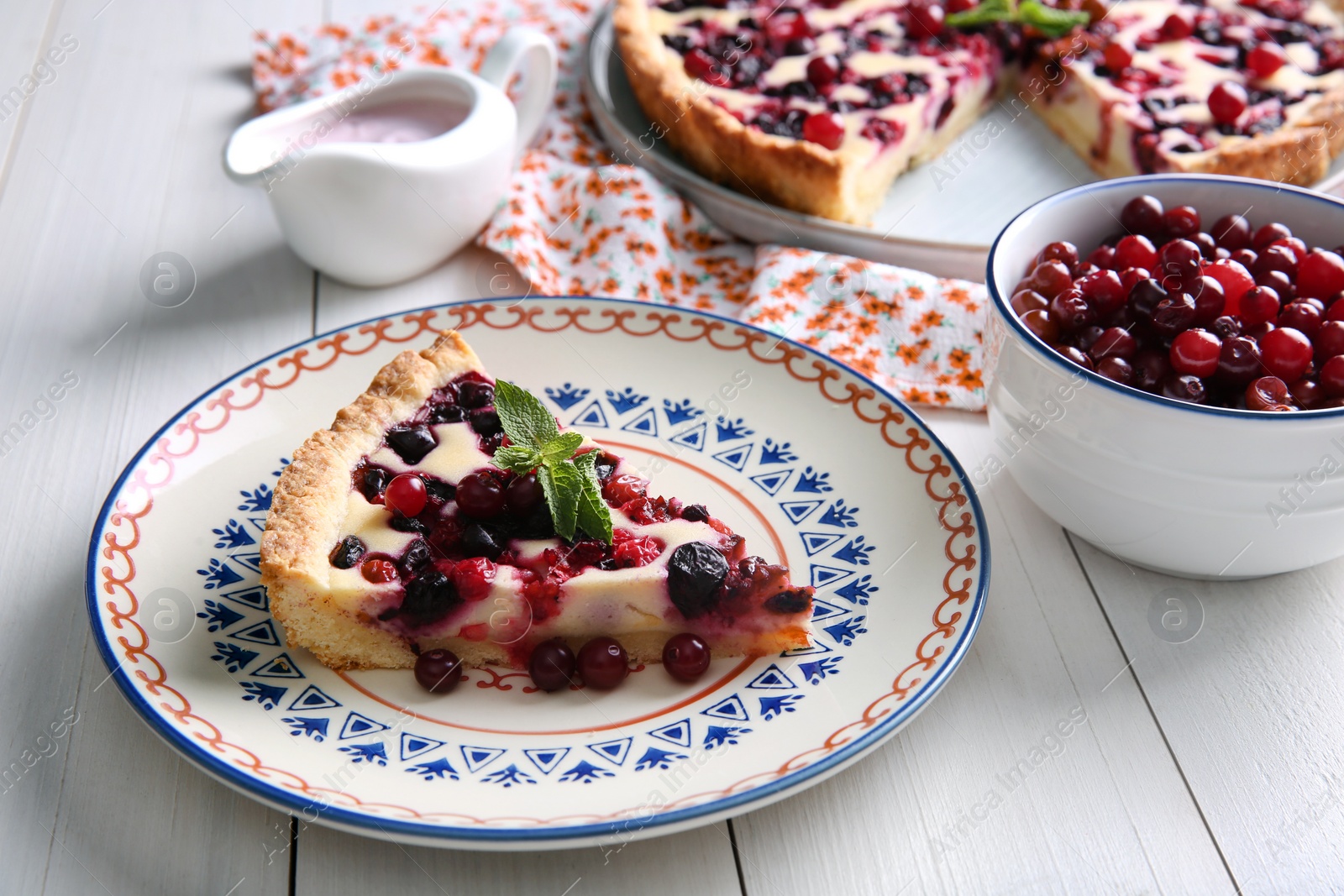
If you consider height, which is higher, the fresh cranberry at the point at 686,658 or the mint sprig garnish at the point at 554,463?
the mint sprig garnish at the point at 554,463

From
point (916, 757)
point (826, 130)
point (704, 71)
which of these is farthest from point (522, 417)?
point (704, 71)

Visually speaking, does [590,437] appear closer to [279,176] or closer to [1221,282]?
[279,176]

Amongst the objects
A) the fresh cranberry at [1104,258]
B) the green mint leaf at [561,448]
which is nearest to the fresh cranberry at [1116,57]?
the fresh cranberry at [1104,258]

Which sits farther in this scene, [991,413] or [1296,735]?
[991,413]

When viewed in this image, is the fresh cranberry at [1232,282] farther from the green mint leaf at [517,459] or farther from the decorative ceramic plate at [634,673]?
the green mint leaf at [517,459]

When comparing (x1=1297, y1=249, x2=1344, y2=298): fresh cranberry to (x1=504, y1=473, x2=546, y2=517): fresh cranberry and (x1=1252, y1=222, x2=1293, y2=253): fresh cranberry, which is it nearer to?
(x1=1252, y1=222, x2=1293, y2=253): fresh cranberry

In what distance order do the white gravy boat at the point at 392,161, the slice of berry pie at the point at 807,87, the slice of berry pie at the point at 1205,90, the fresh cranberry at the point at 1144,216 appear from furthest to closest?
the slice of berry pie at the point at 1205,90 < the slice of berry pie at the point at 807,87 < the white gravy boat at the point at 392,161 < the fresh cranberry at the point at 1144,216

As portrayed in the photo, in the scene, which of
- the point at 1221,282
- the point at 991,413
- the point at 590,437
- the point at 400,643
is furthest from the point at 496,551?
the point at 1221,282

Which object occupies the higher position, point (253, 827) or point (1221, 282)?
point (1221, 282)
